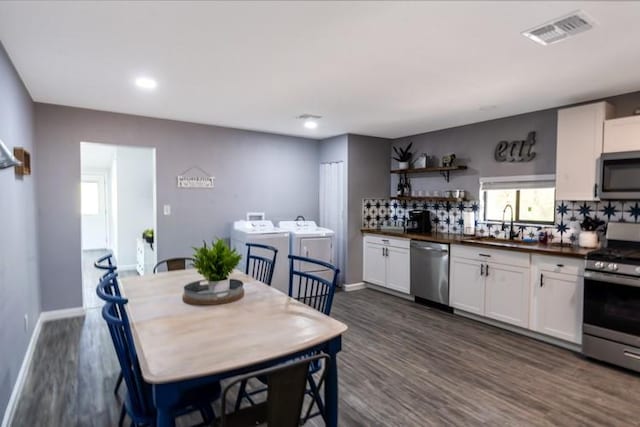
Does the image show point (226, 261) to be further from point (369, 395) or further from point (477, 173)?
point (477, 173)

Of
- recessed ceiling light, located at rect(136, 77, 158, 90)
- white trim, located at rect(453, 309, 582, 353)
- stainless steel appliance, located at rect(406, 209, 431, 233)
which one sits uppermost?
recessed ceiling light, located at rect(136, 77, 158, 90)

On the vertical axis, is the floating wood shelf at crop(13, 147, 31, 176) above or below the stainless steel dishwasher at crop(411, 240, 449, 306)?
above

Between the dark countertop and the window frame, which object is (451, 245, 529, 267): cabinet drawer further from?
the window frame

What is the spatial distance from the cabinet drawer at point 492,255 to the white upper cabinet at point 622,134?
1.19 metres

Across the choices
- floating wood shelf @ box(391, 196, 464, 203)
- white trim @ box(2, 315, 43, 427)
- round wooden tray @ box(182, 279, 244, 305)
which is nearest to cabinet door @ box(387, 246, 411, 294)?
floating wood shelf @ box(391, 196, 464, 203)

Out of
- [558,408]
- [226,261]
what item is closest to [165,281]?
[226,261]

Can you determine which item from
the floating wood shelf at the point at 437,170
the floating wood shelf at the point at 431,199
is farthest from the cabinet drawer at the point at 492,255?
the floating wood shelf at the point at 437,170

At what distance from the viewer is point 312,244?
486cm

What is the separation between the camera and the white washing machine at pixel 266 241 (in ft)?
14.6

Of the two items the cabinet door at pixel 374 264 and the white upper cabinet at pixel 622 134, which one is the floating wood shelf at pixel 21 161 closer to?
the cabinet door at pixel 374 264

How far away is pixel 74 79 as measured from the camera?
2.95 metres

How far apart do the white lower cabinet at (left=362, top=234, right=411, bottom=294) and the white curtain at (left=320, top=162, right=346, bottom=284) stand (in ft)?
1.22

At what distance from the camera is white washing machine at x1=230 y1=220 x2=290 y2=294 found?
4.45 m

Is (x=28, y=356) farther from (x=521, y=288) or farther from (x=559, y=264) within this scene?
(x=559, y=264)
